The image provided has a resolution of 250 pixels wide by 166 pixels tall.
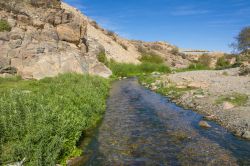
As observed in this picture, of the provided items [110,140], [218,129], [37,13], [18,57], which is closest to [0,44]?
[18,57]

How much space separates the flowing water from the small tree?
61.2 metres

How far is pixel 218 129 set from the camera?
60.3ft

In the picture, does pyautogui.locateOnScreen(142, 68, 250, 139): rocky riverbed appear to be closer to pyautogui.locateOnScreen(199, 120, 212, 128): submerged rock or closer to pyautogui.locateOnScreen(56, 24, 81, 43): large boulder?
pyautogui.locateOnScreen(199, 120, 212, 128): submerged rock

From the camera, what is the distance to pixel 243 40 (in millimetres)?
78250

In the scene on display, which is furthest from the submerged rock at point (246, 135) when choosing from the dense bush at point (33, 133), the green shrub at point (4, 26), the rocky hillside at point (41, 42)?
the green shrub at point (4, 26)

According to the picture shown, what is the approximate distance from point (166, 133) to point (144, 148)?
323 cm

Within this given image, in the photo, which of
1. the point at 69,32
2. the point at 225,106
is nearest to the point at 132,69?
the point at 69,32

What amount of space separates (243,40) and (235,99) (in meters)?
59.7

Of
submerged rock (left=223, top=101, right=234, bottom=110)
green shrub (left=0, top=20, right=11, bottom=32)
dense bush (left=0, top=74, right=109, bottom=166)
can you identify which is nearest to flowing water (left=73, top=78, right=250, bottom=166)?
dense bush (left=0, top=74, right=109, bottom=166)

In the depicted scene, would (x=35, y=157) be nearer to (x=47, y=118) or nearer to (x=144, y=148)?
(x=47, y=118)

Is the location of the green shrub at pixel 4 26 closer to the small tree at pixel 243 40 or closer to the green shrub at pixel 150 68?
the green shrub at pixel 150 68

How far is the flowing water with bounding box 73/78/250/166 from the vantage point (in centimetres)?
1331

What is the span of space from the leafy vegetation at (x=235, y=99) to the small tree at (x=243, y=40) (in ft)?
185

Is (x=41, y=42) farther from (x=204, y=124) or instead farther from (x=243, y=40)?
(x=243, y=40)
